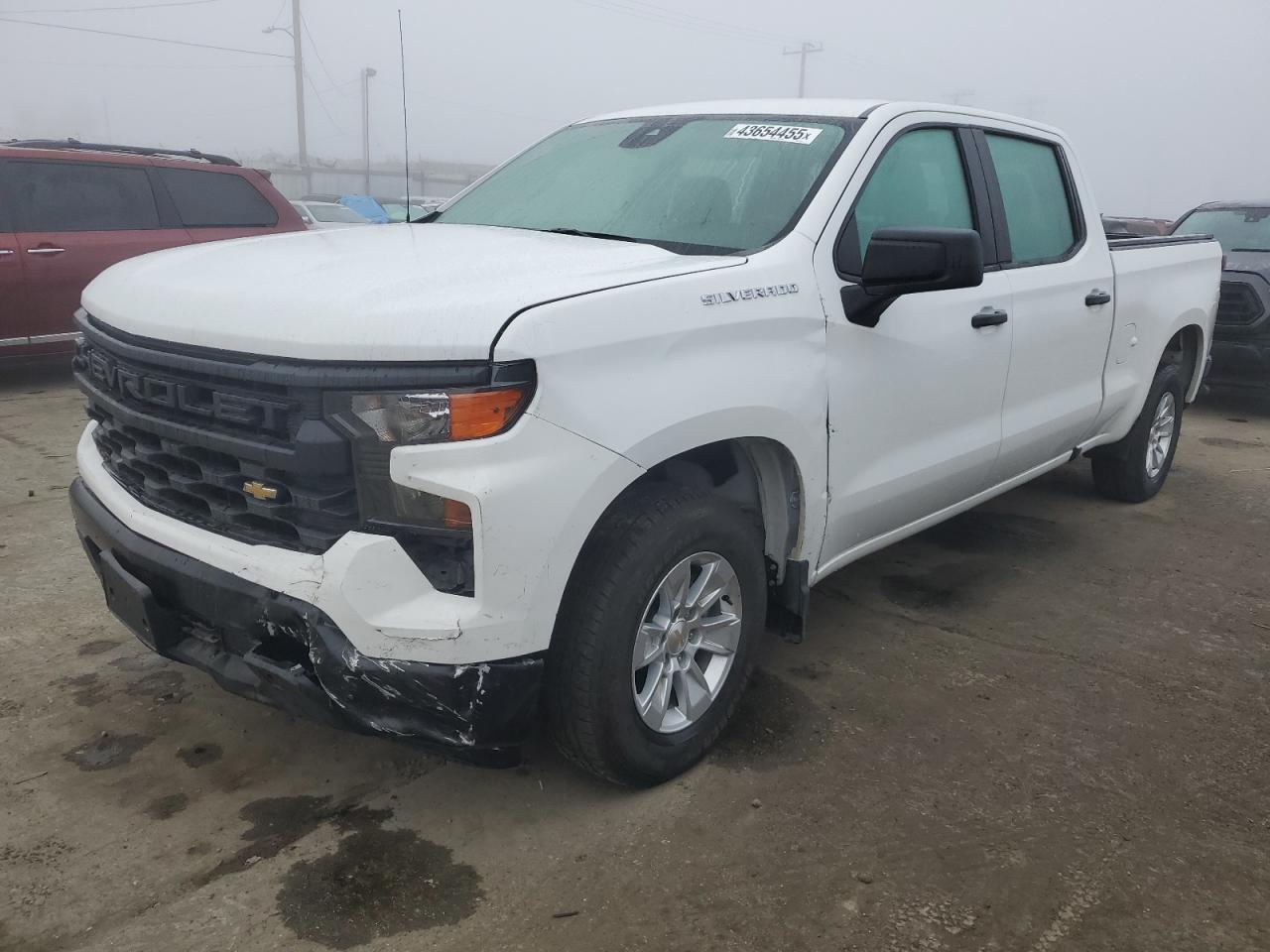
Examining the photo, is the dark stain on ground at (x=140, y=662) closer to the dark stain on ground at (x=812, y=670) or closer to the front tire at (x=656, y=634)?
the front tire at (x=656, y=634)

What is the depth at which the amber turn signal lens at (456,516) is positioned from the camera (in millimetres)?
2135

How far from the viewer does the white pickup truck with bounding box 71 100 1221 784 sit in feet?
7.10

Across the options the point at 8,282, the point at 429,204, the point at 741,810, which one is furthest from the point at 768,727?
the point at 429,204

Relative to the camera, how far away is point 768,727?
10.2ft

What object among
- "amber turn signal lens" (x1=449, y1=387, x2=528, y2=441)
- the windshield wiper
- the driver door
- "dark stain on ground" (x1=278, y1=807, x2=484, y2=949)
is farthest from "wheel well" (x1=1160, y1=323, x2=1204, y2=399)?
"dark stain on ground" (x1=278, y1=807, x2=484, y2=949)

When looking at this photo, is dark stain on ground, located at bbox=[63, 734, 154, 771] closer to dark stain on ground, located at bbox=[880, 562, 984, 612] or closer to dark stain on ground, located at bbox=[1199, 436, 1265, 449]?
dark stain on ground, located at bbox=[880, 562, 984, 612]

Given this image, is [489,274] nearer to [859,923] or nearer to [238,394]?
[238,394]

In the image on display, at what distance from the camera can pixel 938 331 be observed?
3.33 metres

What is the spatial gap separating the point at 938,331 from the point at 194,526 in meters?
2.28

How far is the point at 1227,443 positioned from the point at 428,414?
6.93 metres

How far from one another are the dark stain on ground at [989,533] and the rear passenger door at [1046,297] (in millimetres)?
531

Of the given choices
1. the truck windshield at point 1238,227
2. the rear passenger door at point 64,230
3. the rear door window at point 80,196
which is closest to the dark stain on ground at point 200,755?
the rear passenger door at point 64,230

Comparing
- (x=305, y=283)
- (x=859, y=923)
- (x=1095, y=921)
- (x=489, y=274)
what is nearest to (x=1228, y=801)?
(x=1095, y=921)

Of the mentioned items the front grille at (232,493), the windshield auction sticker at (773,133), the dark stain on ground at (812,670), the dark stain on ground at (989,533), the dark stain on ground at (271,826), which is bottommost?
the dark stain on ground at (989,533)
